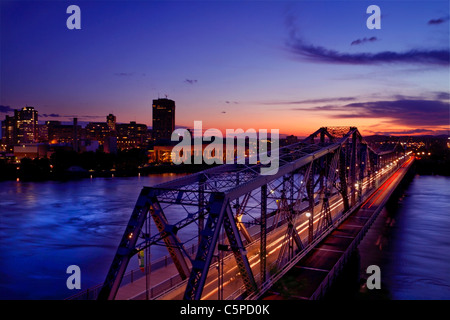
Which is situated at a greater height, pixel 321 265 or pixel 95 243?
pixel 321 265

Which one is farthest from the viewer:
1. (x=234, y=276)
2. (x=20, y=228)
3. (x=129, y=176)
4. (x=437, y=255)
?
(x=129, y=176)

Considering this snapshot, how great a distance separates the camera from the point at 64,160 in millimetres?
138125

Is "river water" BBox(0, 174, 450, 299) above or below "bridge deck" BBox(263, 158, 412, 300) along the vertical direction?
below

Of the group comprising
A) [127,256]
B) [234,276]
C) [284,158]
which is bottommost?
[234,276]

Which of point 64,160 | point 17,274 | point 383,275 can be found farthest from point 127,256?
point 64,160

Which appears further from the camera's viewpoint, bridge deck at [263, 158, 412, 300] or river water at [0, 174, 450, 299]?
river water at [0, 174, 450, 299]

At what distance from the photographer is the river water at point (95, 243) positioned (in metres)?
31.4

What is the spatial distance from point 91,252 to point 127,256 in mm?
27015

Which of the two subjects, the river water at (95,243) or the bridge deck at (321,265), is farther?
the river water at (95,243)

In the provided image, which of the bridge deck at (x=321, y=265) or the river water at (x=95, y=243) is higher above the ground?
the bridge deck at (x=321, y=265)

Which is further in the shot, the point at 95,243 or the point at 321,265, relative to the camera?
the point at 95,243

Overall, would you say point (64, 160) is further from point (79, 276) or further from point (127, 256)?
point (127, 256)

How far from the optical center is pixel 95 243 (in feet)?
145

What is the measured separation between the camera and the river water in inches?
1237
